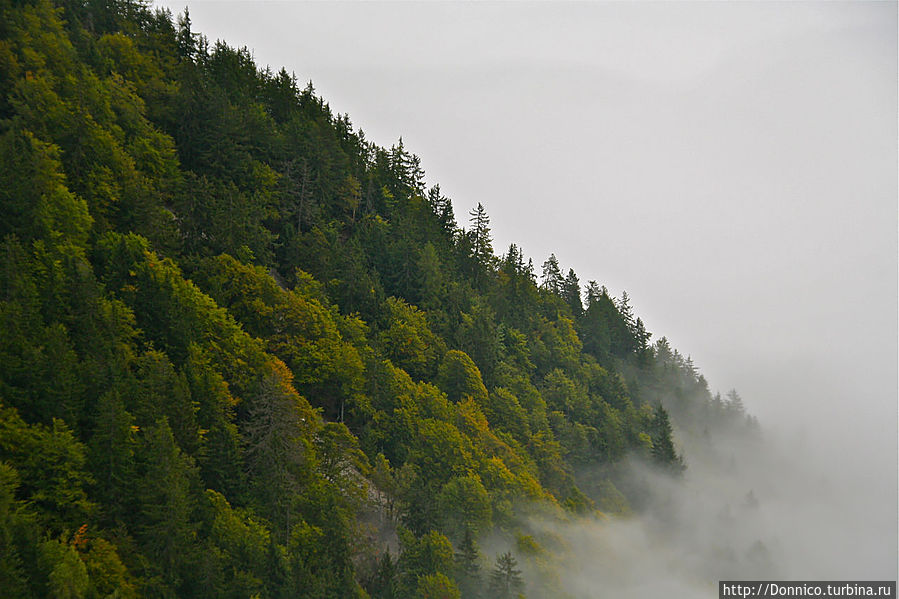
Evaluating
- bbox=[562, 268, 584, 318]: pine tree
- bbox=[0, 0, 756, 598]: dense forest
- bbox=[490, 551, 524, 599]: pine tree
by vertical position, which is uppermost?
bbox=[562, 268, 584, 318]: pine tree

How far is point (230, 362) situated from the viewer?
52781 millimetres

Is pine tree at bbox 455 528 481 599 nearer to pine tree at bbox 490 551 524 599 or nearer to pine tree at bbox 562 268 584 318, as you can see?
pine tree at bbox 490 551 524 599

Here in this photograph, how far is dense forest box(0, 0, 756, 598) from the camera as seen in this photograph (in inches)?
1526

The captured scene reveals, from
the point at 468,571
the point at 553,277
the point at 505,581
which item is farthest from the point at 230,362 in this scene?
the point at 553,277

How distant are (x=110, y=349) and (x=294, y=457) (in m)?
15.7

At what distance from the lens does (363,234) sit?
290 feet

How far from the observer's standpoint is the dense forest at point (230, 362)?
38.8m

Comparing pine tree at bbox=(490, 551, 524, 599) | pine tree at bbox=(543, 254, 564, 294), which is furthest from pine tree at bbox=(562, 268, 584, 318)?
pine tree at bbox=(490, 551, 524, 599)

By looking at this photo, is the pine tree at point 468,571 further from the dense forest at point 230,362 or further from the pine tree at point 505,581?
the pine tree at point 505,581

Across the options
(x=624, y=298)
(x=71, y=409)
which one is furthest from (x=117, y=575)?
(x=624, y=298)

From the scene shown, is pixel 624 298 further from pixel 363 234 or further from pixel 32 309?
pixel 32 309

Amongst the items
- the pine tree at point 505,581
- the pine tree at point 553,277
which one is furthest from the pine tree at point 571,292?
the pine tree at point 505,581

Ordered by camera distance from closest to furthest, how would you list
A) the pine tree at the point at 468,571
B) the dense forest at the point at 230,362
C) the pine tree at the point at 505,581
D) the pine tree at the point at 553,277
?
1. the dense forest at the point at 230,362
2. the pine tree at the point at 468,571
3. the pine tree at the point at 505,581
4. the pine tree at the point at 553,277

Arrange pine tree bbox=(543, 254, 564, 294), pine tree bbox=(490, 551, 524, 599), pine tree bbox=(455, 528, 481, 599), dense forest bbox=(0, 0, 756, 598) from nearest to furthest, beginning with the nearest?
dense forest bbox=(0, 0, 756, 598)
pine tree bbox=(455, 528, 481, 599)
pine tree bbox=(490, 551, 524, 599)
pine tree bbox=(543, 254, 564, 294)
